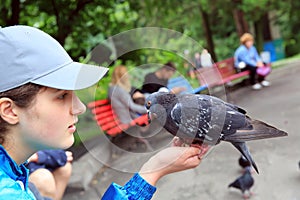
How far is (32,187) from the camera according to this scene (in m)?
2.26

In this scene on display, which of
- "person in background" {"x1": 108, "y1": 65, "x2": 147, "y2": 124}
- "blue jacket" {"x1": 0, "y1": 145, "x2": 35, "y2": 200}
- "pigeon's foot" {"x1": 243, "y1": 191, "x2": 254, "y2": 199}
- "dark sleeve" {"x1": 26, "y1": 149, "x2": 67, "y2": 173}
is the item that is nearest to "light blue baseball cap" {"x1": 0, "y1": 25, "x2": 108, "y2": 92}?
"blue jacket" {"x1": 0, "y1": 145, "x2": 35, "y2": 200}

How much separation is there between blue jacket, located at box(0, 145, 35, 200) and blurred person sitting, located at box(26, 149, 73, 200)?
161 cm

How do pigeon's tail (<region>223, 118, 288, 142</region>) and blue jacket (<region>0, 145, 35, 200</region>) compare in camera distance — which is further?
pigeon's tail (<region>223, 118, 288, 142</region>)

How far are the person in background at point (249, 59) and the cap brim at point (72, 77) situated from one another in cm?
766

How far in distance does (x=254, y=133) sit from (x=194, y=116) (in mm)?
314

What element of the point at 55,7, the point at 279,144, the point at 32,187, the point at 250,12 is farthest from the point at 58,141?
the point at 250,12

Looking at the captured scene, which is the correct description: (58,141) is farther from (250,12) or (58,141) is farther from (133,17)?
(250,12)

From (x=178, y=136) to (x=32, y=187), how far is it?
1.23 m

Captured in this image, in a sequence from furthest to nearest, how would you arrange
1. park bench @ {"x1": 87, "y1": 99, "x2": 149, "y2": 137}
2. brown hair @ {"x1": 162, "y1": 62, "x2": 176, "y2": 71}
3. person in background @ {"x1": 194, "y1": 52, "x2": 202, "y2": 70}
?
park bench @ {"x1": 87, "y1": 99, "x2": 149, "y2": 137} → brown hair @ {"x1": 162, "y1": 62, "x2": 176, "y2": 71} → person in background @ {"x1": 194, "y1": 52, "x2": 202, "y2": 70}

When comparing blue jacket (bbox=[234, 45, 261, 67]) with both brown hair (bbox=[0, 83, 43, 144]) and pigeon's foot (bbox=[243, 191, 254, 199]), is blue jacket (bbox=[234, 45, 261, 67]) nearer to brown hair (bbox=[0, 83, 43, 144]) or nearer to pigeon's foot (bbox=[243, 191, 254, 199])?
pigeon's foot (bbox=[243, 191, 254, 199])

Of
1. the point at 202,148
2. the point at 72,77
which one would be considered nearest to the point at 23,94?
the point at 72,77

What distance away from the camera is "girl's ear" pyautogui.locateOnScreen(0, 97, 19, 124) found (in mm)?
1127

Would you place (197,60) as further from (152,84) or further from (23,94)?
(23,94)

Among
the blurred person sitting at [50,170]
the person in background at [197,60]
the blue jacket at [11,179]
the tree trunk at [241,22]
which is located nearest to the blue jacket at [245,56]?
the tree trunk at [241,22]
